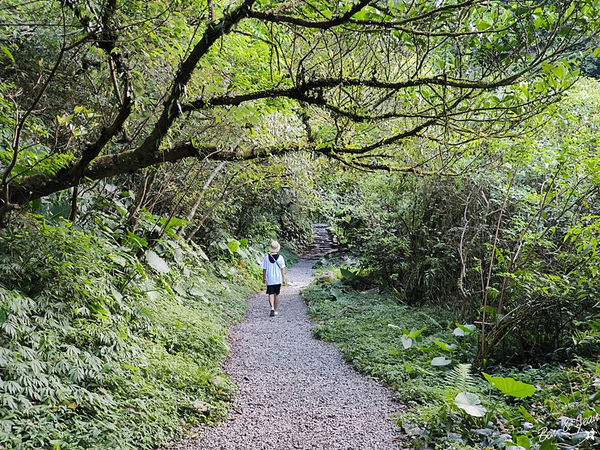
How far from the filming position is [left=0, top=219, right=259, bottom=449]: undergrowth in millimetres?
3139

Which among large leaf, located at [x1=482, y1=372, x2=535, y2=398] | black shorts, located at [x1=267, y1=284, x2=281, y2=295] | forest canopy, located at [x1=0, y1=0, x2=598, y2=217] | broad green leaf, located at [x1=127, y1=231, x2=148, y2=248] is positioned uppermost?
forest canopy, located at [x1=0, y1=0, x2=598, y2=217]

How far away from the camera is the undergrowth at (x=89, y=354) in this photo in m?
3.14

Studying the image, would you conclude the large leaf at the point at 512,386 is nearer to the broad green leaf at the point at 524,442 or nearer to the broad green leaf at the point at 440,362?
the broad green leaf at the point at 524,442

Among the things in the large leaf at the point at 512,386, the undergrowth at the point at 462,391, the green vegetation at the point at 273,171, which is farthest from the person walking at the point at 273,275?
the large leaf at the point at 512,386

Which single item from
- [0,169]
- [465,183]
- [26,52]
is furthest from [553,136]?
[26,52]

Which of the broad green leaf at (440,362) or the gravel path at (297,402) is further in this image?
the broad green leaf at (440,362)

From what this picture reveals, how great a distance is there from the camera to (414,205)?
30.9 feet

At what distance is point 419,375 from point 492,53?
12.2 ft

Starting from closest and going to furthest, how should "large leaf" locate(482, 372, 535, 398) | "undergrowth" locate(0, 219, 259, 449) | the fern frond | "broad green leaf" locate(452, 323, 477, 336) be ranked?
"undergrowth" locate(0, 219, 259, 449) < "large leaf" locate(482, 372, 535, 398) < the fern frond < "broad green leaf" locate(452, 323, 477, 336)

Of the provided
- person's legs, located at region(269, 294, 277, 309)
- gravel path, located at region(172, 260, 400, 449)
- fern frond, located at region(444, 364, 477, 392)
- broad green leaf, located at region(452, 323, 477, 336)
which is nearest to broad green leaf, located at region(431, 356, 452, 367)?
fern frond, located at region(444, 364, 477, 392)

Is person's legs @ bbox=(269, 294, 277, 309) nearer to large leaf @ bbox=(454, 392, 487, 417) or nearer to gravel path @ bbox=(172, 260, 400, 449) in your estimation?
gravel path @ bbox=(172, 260, 400, 449)

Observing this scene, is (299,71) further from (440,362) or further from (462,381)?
(440,362)

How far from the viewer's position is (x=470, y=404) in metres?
3.74

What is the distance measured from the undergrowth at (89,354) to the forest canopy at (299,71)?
0.78 meters
